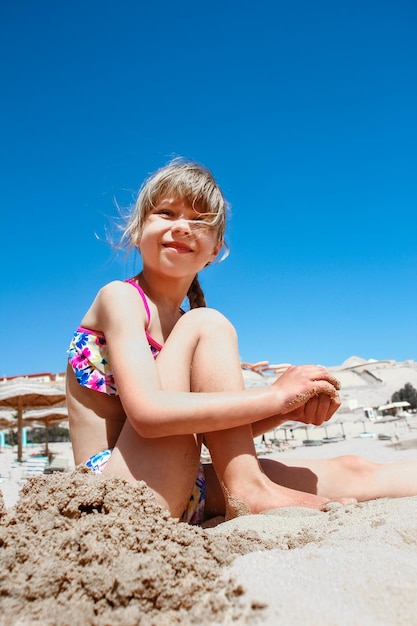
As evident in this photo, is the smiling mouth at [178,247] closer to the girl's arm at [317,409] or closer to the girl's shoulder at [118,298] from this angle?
the girl's shoulder at [118,298]

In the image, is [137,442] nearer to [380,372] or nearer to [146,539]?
[146,539]

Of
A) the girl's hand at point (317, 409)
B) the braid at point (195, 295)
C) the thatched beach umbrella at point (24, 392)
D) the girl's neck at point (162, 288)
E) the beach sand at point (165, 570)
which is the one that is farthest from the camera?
the thatched beach umbrella at point (24, 392)

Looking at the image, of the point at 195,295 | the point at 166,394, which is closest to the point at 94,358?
the point at 166,394

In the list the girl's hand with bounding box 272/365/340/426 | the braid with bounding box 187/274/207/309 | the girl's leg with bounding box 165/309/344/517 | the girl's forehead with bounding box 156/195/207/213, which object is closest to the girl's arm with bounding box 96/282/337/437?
the girl's hand with bounding box 272/365/340/426

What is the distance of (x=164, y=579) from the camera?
0.84 metres

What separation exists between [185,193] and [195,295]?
63 centimetres

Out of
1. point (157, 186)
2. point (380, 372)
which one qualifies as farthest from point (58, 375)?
point (157, 186)

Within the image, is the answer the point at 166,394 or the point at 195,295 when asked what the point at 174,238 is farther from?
the point at 166,394

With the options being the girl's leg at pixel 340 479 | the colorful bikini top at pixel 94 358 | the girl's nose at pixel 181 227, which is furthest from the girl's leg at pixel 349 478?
the girl's nose at pixel 181 227

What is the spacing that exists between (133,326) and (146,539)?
2.91ft

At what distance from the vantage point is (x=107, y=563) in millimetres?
882

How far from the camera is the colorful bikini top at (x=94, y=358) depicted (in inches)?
76.4

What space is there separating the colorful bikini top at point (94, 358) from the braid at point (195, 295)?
54 centimetres

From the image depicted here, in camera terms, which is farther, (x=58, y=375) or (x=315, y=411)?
(x=58, y=375)
